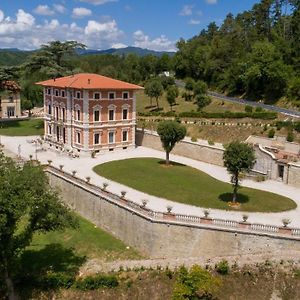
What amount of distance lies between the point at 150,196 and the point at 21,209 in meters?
12.8

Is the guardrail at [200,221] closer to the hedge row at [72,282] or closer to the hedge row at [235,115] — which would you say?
the hedge row at [72,282]

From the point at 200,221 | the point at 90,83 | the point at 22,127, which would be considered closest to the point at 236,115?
the point at 90,83

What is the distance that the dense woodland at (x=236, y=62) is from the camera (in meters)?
57.2

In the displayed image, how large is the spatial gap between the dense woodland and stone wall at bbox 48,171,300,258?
101 feet

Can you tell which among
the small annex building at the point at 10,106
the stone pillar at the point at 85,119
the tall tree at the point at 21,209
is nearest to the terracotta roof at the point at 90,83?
the stone pillar at the point at 85,119

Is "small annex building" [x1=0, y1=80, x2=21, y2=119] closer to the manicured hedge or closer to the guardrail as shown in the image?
the manicured hedge

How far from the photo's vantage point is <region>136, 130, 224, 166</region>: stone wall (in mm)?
39594

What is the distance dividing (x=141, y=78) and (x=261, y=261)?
89.5 m

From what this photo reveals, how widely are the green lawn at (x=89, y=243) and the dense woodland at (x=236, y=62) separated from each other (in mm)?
30603

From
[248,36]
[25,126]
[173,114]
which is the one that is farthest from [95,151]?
[248,36]

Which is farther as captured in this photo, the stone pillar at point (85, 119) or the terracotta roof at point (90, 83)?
the terracotta roof at point (90, 83)

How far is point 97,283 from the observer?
21.7 meters

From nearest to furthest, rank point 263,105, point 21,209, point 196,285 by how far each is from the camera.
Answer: point 21,209
point 196,285
point 263,105

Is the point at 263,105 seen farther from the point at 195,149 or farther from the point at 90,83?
the point at 90,83
